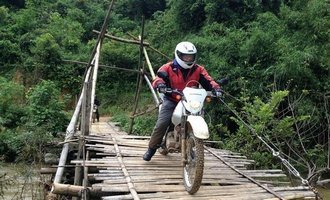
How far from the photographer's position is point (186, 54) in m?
4.82

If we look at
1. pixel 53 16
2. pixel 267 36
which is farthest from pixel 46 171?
pixel 53 16

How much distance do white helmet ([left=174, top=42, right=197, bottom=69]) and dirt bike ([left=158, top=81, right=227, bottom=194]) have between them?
0.39 metres

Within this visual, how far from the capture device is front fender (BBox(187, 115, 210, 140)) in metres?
4.14

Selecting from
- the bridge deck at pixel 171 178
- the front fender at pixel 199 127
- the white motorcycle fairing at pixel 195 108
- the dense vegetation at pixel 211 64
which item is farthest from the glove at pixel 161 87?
the dense vegetation at pixel 211 64

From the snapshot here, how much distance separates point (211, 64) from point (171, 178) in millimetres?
8400

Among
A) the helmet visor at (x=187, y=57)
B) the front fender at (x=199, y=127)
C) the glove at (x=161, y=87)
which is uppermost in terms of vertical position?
the helmet visor at (x=187, y=57)

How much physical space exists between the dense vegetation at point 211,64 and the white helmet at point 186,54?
1056 mm

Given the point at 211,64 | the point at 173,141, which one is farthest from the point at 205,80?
the point at 211,64

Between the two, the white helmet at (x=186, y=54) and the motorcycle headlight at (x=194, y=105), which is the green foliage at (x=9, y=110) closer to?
the white helmet at (x=186, y=54)

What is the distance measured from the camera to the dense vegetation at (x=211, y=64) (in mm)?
9891

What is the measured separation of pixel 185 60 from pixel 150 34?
16376 mm

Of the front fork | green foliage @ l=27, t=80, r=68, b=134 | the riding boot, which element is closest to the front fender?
the front fork

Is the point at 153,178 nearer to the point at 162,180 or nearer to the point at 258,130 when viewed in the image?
the point at 162,180

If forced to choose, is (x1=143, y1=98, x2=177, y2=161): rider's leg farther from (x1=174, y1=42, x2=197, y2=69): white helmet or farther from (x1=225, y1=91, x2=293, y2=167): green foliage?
(x1=225, y1=91, x2=293, y2=167): green foliage
